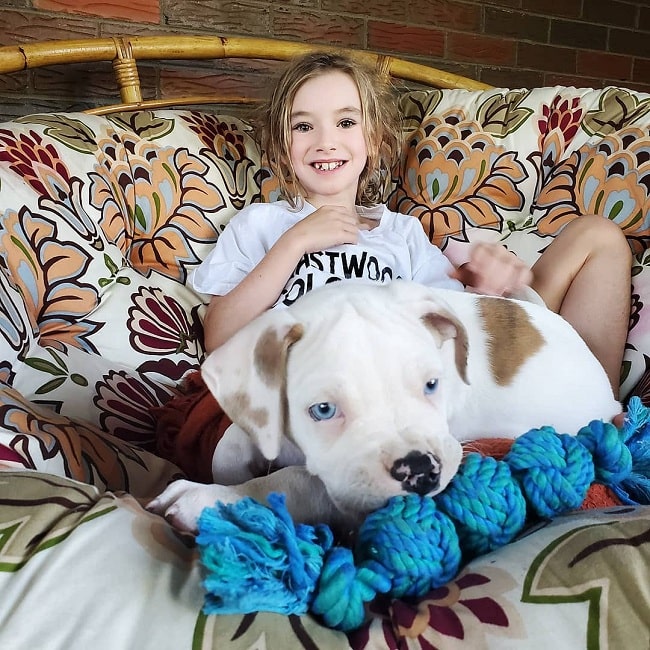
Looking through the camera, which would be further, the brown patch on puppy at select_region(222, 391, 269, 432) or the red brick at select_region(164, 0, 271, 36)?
the red brick at select_region(164, 0, 271, 36)

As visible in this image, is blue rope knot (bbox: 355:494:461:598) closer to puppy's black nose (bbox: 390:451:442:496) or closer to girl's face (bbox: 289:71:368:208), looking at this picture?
puppy's black nose (bbox: 390:451:442:496)

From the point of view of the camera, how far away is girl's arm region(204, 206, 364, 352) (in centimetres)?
103

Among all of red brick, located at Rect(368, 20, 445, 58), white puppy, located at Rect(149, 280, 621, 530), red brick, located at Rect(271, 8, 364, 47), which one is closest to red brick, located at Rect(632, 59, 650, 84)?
red brick, located at Rect(368, 20, 445, 58)

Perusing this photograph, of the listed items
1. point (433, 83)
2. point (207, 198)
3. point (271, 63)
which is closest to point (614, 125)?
point (433, 83)

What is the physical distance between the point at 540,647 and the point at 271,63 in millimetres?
2031

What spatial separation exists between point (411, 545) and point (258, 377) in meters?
0.23

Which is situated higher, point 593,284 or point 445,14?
point 445,14

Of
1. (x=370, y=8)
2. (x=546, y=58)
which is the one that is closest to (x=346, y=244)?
(x=370, y=8)

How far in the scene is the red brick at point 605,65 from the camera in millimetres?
2748

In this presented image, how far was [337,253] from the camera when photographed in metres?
1.09

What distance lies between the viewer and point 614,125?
1410mm

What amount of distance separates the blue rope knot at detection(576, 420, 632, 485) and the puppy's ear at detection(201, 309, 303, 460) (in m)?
0.30

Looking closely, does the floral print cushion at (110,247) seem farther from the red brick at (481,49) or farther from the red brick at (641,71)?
the red brick at (641,71)

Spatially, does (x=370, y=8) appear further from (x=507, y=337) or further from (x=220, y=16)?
(x=507, y=337)
